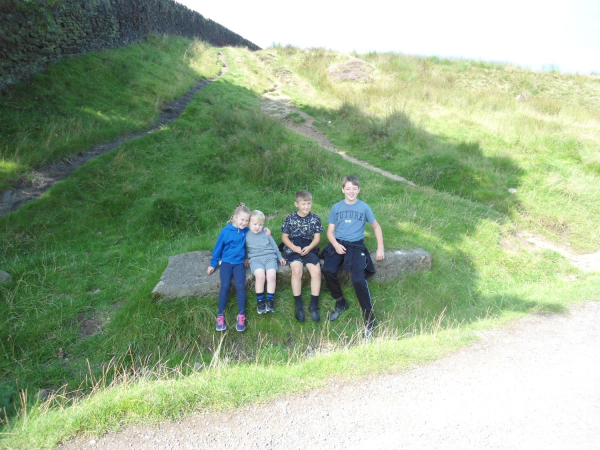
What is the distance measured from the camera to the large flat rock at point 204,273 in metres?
4.41

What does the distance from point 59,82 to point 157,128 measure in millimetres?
2477

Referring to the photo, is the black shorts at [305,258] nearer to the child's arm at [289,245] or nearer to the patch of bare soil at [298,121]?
the child's arm at [289,245]

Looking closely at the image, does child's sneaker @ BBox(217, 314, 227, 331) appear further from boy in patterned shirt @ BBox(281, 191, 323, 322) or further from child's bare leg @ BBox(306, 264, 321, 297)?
child's bare leg @ BBox(306, 264, 321, 297)

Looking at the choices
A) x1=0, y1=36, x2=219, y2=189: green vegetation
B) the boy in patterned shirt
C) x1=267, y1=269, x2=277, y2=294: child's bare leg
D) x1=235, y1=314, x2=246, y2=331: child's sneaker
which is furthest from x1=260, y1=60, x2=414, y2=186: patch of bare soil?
x1=235, y1=314, x2=246, y2=331: child's sneaker

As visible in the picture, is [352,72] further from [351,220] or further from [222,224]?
[351,220]

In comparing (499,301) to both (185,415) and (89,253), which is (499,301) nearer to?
(185,415)

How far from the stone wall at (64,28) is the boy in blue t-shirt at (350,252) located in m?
7.65

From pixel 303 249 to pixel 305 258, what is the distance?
0.12 m

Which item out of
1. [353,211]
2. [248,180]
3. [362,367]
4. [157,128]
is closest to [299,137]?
[248,180]

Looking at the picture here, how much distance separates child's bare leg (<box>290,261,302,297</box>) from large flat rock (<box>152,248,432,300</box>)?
12.2 inches

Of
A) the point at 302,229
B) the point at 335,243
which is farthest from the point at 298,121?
the point at 335,243

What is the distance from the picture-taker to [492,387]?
2971mm

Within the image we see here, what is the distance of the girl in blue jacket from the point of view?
427 cm

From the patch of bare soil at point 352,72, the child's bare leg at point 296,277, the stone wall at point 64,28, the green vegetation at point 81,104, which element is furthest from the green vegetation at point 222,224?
the patch of bare soil at point 352,72
